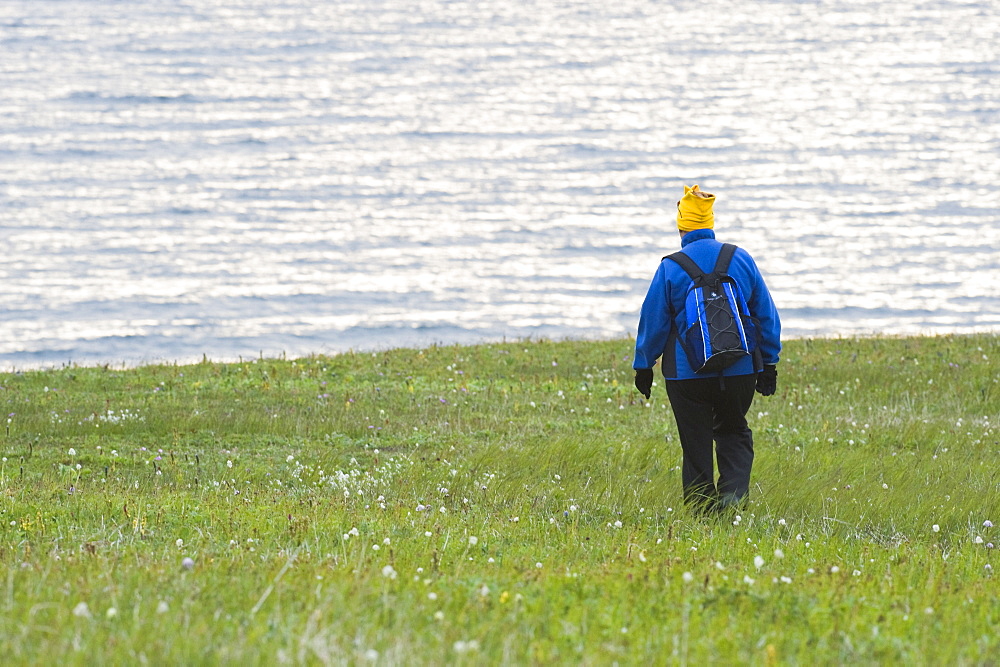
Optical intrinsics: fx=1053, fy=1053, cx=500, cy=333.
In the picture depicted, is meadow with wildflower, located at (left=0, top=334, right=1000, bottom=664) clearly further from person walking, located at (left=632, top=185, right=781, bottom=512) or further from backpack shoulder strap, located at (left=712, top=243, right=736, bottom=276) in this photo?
backpack shoulder strap, located at (left=712, top=243, right=736, bottom=276)

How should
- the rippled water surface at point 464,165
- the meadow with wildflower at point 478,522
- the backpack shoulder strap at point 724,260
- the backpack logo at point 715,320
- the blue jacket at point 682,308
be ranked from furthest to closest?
the rippled water surface at point 464,165
the blue jacket at point 682,308
the backpack shoulder strap at point 724,260
the backpack logo at point 715,320
the meadow with wildflower at point 478,522

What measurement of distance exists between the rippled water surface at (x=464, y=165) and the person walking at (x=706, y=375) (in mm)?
17817

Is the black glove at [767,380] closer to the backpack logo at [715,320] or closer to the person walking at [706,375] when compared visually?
the person walking at [706,375]

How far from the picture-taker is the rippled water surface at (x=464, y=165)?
32781 millimetres

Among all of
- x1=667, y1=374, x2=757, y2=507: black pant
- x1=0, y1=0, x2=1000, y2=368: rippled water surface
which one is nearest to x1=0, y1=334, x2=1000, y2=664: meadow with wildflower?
x1=667, y1=374, x2=757, y2=507: black pant

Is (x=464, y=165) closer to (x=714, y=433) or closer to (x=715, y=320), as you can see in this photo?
(x=714, y=433)

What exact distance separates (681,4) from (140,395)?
66.2 metres

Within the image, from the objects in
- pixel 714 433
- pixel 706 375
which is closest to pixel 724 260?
pixel 706 375

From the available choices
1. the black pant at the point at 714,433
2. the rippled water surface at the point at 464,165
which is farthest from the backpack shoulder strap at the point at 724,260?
the rippled water surface at the point at 464,165

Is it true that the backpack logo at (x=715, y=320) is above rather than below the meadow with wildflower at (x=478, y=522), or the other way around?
above

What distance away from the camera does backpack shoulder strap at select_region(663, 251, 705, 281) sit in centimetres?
766

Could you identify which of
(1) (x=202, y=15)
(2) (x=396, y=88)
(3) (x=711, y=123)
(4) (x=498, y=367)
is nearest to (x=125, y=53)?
(1) (x=202, y=15)

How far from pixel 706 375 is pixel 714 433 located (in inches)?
24.6

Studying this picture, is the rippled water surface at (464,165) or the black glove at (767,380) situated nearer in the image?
the black glove at (767,380)
